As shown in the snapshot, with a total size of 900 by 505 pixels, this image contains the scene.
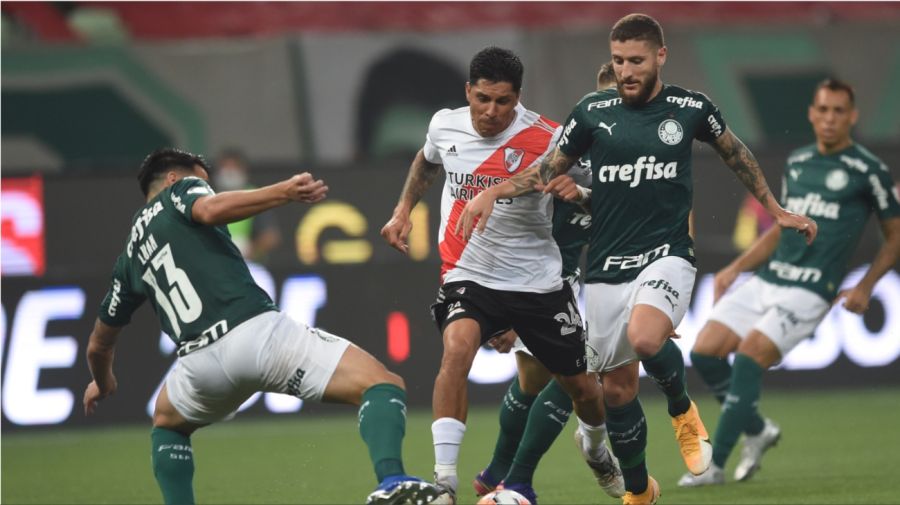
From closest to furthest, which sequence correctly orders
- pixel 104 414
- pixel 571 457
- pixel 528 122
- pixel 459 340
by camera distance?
pixel 459 340 → pixel 528 122 → pixel 571 457 → pixel 104 414

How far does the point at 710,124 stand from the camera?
7.31 m

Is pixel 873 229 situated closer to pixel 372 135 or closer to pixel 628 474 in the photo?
pixel 372 135

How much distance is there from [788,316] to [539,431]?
2.42 metres

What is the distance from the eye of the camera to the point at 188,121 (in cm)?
1889

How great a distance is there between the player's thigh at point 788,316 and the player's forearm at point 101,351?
4.40 metres

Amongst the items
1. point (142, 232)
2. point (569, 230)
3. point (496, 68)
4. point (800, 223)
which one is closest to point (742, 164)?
point (800, 223)

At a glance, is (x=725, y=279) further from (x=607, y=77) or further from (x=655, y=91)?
(x=655, y=91)

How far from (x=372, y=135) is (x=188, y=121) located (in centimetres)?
243

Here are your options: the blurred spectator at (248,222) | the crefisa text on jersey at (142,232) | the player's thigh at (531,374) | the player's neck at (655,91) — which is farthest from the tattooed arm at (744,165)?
the blurred spectator at (248,222)

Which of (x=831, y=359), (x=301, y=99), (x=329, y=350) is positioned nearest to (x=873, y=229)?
(x=831, y=359)

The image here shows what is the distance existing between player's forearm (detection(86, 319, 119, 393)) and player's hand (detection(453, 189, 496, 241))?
69.7 inches

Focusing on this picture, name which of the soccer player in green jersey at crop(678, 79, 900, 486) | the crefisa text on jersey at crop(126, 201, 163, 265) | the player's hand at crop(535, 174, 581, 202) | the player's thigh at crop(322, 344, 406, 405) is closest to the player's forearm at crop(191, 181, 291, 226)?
the crefisa text on jersey at crop(126, 201, 163, 265)

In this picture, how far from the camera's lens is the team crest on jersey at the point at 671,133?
7254 millimetres

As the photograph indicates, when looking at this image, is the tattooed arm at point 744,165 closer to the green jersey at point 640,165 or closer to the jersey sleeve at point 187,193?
the green jersey at point 640,165
